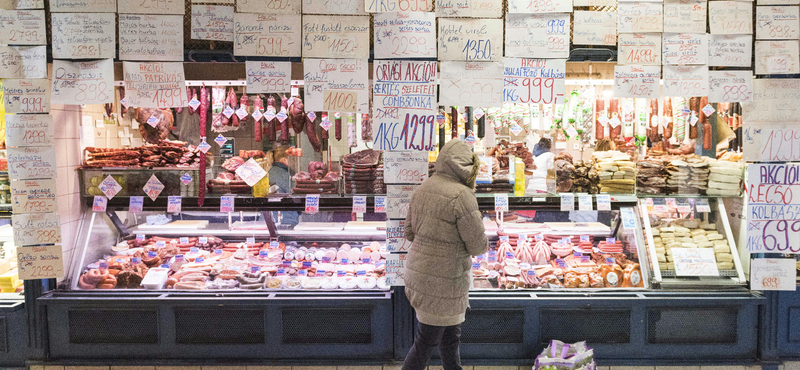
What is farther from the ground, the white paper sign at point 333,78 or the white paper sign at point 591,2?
the white paper sign at point 591,2

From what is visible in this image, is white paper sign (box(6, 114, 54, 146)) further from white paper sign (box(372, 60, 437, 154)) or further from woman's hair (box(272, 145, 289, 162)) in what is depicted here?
white paper sign (box(372, 60, 437, 154))

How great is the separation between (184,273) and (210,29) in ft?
6.92

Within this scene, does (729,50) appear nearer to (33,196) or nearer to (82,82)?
(82,82)

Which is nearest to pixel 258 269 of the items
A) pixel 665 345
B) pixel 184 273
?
pixel 184 273

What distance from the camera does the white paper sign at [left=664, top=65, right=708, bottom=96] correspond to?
12.3 feet

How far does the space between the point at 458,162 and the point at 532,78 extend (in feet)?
3.90

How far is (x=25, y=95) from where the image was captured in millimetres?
3740

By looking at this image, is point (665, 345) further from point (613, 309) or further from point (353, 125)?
point (353, 125)

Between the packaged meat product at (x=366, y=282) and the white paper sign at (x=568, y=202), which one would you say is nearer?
the white paper sign at (x=568, y=202)

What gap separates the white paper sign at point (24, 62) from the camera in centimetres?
370

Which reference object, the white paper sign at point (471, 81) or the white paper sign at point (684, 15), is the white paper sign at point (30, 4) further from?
the white paper sign at point (684, 15)

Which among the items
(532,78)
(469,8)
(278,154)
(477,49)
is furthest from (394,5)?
(278,154)

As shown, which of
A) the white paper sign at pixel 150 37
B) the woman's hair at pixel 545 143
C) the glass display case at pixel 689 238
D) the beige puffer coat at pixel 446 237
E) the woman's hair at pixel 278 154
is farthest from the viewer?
the woman's hair at pixel 545 143

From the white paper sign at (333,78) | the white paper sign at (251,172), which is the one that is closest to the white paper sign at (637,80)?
the white paper sign at (333,78)
